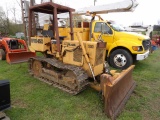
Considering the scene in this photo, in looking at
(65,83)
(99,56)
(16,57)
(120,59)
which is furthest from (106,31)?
(16,57)

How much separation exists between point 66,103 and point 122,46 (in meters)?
4.30

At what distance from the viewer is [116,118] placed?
3193 millimetres

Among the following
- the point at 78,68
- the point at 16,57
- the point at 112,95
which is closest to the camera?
the point at 112,95

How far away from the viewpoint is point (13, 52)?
7395 millimetres

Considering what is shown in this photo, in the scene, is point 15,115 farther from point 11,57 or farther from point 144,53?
point 144,53

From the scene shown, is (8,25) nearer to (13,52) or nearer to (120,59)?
(13,52)

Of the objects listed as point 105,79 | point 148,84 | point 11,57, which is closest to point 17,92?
point 105,79

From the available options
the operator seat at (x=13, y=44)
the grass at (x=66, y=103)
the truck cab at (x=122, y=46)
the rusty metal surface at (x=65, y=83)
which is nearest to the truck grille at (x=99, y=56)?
the rusty metal surface at (x=65, y=83)

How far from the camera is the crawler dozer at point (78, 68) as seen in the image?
3.46m

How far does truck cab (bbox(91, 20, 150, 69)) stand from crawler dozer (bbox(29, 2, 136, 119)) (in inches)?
92.0

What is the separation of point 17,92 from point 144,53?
5394 millimetres

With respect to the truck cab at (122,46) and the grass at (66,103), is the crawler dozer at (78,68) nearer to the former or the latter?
the grass at (66,103)

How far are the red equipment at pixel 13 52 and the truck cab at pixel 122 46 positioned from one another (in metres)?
3.47

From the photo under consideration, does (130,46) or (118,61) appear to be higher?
(130,46)
